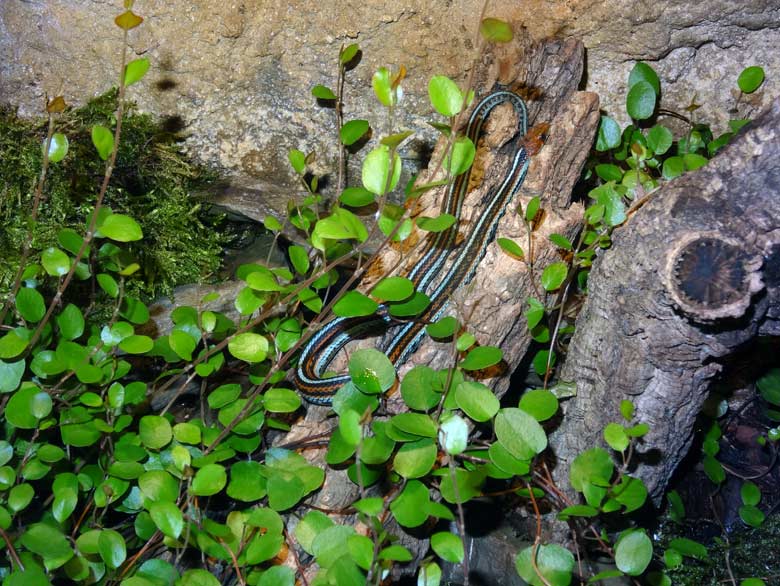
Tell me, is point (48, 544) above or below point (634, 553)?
below

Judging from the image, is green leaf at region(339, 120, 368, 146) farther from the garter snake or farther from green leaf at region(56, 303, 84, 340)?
green leaf at region(56, 303, 84, 340)

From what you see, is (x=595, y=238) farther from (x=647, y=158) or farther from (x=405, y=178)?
(x=405, y=178)

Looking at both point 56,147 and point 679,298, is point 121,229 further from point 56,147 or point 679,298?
point 679,298

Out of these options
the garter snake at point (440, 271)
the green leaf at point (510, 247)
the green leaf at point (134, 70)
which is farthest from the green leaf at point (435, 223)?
the green leaf at point (134, 70)

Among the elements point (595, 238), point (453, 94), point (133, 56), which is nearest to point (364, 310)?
point (453, 94)

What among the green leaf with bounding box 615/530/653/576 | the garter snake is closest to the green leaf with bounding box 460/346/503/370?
the garter snake

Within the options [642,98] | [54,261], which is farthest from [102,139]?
[642,98]

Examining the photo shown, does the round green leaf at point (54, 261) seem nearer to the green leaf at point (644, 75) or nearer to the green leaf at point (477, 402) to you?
the green leaf at point (477, 402)
